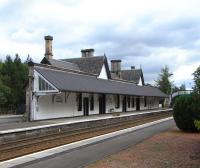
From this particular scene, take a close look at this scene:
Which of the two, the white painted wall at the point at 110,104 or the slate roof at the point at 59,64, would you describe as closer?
the slate roof at the point at 59,64

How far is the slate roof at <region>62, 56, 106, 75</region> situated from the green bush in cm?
2446

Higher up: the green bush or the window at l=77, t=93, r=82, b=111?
the window at l=77, t=93, r=82, b=111

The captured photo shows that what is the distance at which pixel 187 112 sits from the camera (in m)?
21.0

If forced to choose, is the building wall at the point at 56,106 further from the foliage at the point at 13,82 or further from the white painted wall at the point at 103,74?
the foliage at the point at 13,82

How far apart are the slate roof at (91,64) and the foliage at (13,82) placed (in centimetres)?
864

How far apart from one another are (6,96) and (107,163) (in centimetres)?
4432

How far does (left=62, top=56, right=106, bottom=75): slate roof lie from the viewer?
46188 mm

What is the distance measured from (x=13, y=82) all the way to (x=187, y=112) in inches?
1720

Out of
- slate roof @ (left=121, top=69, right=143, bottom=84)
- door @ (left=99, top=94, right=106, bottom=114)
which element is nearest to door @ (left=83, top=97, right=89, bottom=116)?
door @ (left=99, top=94, right=106, bottom=114)

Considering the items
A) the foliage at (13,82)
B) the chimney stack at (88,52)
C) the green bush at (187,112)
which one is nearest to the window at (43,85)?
the green bush at (187,112)

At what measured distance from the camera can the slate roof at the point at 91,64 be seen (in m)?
46.2

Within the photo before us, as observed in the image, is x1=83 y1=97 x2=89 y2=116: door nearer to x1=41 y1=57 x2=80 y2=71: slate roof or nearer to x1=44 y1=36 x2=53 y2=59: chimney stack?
x1=41 y1=57 x2=80 y2=71: slate roof

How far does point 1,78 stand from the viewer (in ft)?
193

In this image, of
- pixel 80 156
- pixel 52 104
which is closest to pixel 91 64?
pixel 52 104
